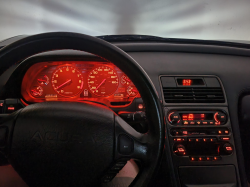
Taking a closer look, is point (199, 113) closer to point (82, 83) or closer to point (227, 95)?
point (227, 95)

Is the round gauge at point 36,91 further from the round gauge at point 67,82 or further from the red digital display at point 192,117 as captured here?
the red digital display at point 192,117

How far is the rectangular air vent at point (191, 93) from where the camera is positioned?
1.63 m

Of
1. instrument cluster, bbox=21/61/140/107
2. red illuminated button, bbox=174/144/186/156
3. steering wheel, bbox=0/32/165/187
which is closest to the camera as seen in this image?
steering wheel, bbox=0/32/165/187

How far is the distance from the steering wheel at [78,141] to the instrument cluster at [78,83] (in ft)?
3.14

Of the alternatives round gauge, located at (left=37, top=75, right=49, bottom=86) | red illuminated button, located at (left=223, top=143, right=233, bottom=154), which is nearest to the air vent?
red illuminated button, located at (left=223, top=143, right=233, bottom=154)

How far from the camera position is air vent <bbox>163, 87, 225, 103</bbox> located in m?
1.63

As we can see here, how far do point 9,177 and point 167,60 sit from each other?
1.47 meters

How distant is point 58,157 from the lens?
0.87m

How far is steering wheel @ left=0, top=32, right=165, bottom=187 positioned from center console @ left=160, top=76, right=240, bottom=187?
2.25ft

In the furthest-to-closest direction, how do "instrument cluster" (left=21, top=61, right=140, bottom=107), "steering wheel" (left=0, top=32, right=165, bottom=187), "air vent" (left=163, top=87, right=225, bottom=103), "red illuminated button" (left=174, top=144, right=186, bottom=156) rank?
"instrument cluster" (left=21, top=61, right=140, bottom=107) → "air vent" (left=163, top=87, right=225, bottom=103) → "red illuminated button" (left=174, top=144, right=186, bottom=156) → "steering wheel" (left=0, top=32, right=165, bottom=187)

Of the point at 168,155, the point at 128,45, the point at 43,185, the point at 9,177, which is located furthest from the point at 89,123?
the point at 128,45

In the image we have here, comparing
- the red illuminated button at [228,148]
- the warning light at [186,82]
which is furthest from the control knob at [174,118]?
the red illuminated button at [228,148]

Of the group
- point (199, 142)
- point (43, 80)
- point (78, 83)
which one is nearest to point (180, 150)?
point (199, 142)

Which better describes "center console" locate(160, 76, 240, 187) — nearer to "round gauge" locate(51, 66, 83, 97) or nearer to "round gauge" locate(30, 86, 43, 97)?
"round gauge" locate(51, 66, 83, 97)
